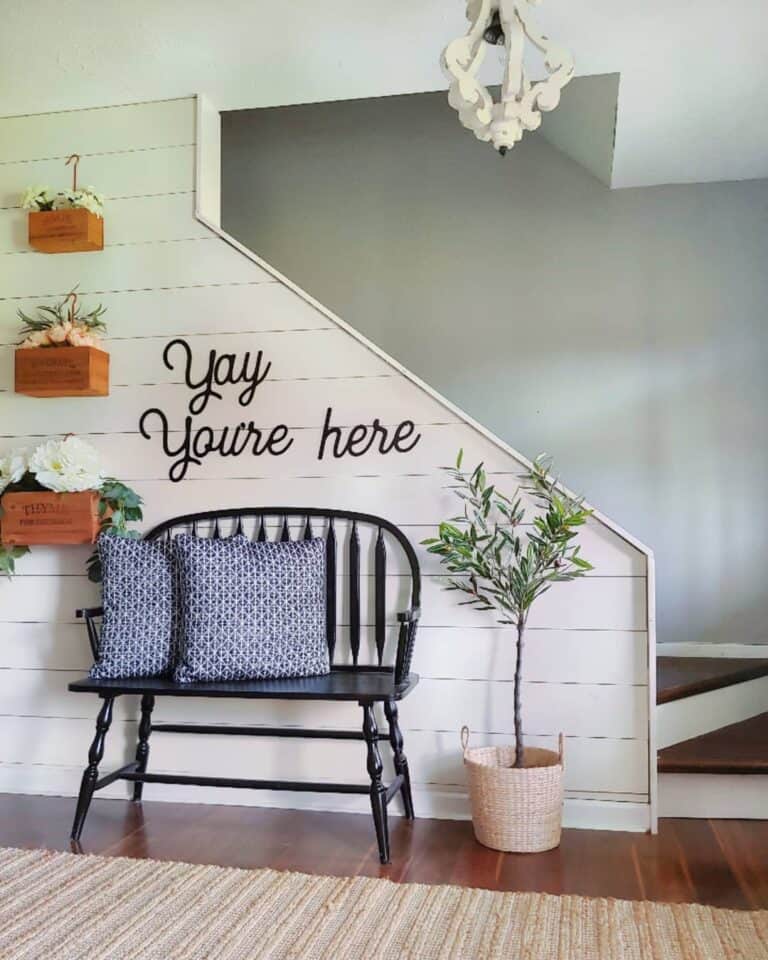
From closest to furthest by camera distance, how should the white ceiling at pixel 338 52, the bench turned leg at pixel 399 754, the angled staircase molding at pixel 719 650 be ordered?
the white ceiling at pixel 338 52
the bench turned leg at pixel 399 754
the angled staircase molding at pixel 719 650

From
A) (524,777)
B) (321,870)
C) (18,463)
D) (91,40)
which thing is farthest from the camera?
(18,463)

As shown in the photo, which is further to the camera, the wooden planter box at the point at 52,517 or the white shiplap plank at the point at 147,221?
the white shiplap plank at the point at 147,221

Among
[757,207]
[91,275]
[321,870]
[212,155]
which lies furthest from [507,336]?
[321,870]

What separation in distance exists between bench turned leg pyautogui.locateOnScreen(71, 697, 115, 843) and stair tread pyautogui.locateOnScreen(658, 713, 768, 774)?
159 cm

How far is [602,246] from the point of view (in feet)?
12.0

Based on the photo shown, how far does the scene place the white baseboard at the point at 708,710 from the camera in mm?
2828

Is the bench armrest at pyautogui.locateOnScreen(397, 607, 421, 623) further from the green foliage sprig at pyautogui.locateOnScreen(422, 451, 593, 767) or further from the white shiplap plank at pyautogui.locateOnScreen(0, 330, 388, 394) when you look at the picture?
the white shiplap plank at pyautogui.locateOnScreen(0, 330, 388, 394)

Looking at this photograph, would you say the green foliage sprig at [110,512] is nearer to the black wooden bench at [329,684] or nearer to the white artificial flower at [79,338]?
the black wooden bench at [329,684]

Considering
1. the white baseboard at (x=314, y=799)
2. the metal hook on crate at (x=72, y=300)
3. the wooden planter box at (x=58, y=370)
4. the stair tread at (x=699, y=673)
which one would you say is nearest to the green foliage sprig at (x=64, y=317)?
the metal hook on crate at (x=72, y=300)

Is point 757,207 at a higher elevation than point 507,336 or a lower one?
higher

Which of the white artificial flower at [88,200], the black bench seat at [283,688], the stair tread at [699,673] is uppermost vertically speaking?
the white artificial flower at [88,200]

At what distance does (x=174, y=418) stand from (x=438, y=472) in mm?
880

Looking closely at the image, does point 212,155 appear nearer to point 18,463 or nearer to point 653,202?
point 18,463

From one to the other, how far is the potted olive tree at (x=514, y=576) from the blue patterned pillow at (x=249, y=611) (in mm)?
397
